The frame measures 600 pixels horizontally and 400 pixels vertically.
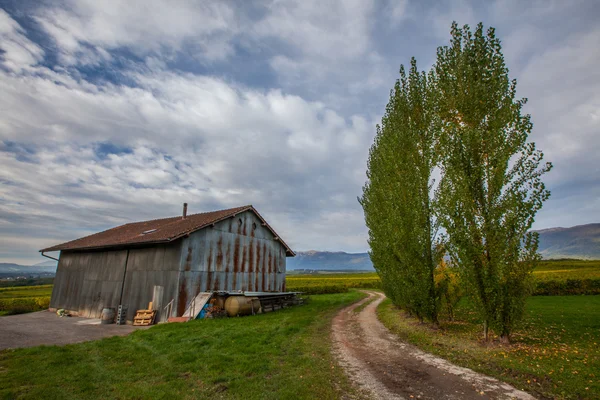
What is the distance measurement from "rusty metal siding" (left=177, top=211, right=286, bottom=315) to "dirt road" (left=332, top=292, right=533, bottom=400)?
10.8m

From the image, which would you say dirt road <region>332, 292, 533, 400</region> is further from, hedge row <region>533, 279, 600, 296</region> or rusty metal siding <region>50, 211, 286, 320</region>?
hedge row <region>533, 279, 600, 296</region>

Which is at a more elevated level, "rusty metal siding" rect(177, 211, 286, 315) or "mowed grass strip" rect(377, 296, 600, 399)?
"rusty metal siding" rect(177, 211, 286, 315)

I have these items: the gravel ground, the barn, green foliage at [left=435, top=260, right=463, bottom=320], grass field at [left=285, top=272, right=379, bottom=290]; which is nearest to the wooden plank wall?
the barn

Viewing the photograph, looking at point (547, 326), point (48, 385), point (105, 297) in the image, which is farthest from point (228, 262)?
point (547, 326)

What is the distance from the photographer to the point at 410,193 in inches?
599


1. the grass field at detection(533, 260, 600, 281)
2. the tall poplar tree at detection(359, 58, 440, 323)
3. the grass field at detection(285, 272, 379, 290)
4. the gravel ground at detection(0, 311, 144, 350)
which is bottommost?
the gravel ground at detection(0, 311, 144, 350)

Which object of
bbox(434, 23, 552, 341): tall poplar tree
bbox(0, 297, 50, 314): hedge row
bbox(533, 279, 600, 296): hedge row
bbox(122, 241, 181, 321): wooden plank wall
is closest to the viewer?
bbox(434, 23, 552, 341): tall poplar tree

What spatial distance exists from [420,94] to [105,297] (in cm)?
2513

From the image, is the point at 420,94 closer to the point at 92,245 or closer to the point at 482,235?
the point at 482,235

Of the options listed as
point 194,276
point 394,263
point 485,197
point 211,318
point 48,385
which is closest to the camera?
point 48,385

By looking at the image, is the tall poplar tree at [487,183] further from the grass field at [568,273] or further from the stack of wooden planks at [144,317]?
the stack of wooden planks at [144,317]

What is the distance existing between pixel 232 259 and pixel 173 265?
444 centimetres

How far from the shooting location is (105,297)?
21.0 metres

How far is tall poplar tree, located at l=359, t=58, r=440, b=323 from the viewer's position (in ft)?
45.7
